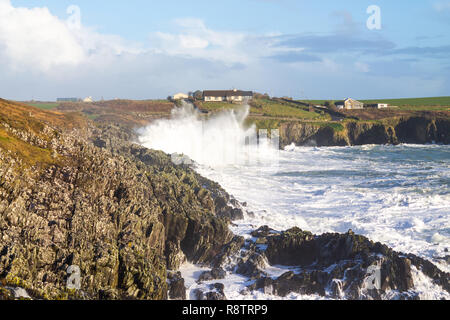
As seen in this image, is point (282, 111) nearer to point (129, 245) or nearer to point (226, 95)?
point (226, 95)

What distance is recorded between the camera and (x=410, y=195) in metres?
32.1

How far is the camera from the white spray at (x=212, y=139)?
57.3 metres

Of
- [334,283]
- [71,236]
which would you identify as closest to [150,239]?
[71,236]

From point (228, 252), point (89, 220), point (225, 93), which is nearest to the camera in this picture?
point (89, 220)

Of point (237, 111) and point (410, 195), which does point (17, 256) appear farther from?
point (237, 111)

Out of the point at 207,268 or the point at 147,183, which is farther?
the point at 147,183

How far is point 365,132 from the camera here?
84188mm

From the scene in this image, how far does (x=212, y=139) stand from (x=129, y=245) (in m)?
51.3

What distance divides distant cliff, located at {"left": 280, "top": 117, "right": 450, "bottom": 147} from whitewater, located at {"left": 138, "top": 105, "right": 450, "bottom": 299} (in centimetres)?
1139

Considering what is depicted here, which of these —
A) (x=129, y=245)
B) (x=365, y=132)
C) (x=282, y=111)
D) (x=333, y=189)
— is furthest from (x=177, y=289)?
(x=282, y=111)

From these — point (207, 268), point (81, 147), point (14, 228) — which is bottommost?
point (207, 268)

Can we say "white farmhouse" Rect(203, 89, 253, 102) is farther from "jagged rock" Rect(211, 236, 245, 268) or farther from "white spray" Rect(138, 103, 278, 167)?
"jagged rock" Rect(211, 236, 245, 268)
